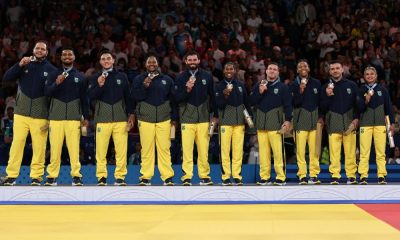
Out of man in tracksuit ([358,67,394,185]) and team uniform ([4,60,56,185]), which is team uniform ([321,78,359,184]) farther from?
team uniform ([4,60,56,185])

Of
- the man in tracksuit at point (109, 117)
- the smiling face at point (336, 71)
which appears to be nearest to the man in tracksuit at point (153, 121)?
the man in tracksuit at point (109, 117)

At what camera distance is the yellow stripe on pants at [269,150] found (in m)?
17.9

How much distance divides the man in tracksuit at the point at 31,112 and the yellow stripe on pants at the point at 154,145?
2046mm

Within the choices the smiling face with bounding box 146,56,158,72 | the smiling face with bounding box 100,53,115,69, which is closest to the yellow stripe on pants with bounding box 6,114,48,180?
the smiling face with bounding box 100,53,115,69

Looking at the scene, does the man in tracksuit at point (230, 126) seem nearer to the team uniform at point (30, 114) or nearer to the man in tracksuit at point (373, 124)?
the man in tracksuit at point (373, 124)

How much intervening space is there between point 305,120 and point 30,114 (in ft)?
18.8

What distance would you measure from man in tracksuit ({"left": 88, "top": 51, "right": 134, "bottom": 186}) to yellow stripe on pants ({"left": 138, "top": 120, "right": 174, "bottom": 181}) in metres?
0.38

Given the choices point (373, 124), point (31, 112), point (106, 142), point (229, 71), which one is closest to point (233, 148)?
point (229, 71)

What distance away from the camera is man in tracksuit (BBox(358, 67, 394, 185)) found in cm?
1800

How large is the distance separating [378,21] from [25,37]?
34.7 feet

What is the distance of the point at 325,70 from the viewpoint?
923 inches

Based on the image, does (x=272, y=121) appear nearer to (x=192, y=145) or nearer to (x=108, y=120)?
(x=192, y=145)

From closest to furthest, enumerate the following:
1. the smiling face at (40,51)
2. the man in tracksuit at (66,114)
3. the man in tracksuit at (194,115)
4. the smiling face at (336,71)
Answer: the man in tracksuit at (66,114) → the smiling face at (40,51) → the man in tracksuit at (194,115) → the smiling face at (336,71)

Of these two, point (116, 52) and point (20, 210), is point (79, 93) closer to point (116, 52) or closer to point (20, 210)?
point (20, 210)
